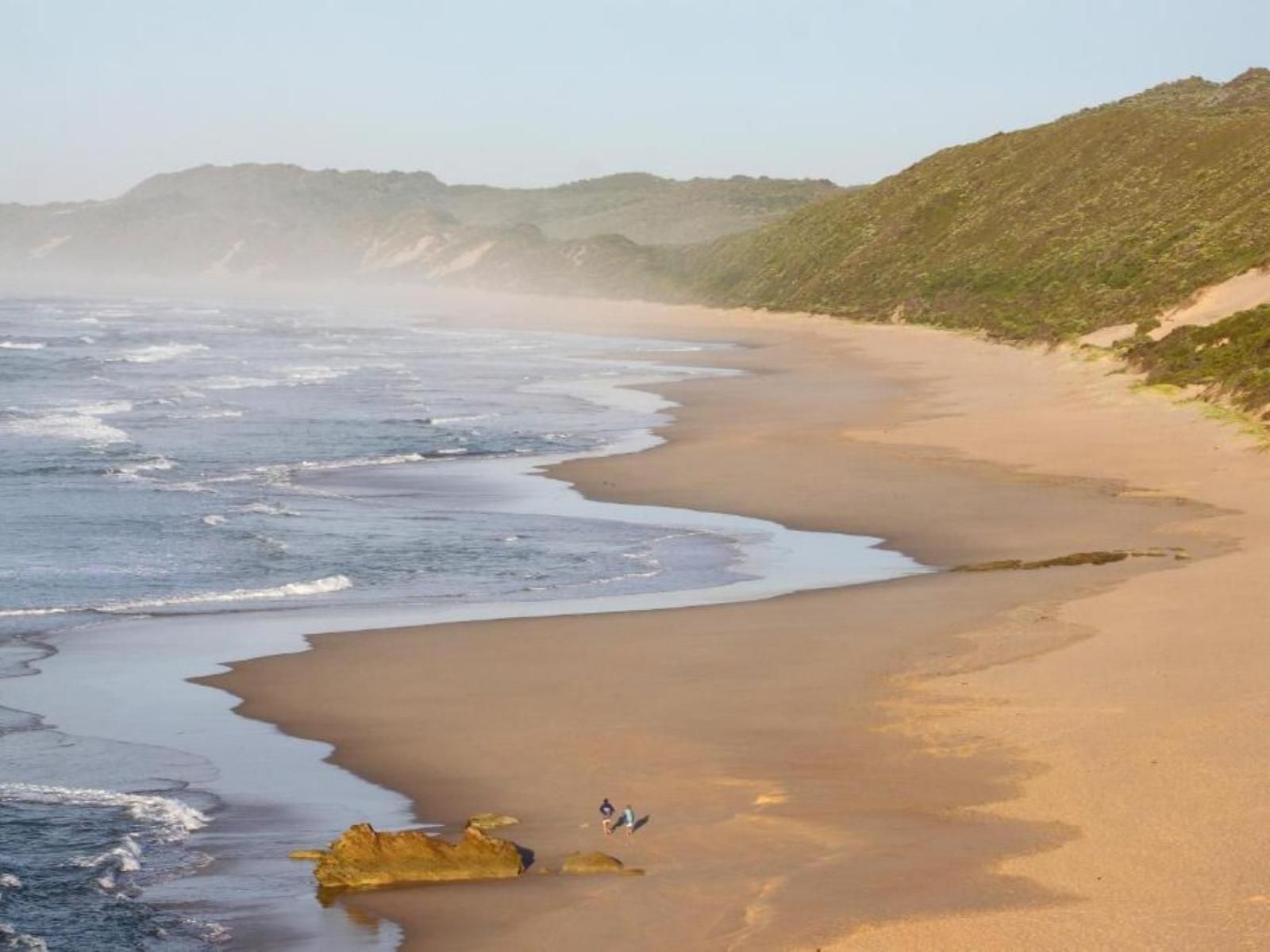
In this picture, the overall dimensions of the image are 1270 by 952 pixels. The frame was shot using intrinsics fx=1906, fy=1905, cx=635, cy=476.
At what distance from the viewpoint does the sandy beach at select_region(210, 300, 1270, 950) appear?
1308 cm

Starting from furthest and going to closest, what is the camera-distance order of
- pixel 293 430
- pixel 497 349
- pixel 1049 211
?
pixel 1049 211
pixel 497 349
pixel 293 430

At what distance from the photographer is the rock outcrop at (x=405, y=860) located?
14031 millimetres

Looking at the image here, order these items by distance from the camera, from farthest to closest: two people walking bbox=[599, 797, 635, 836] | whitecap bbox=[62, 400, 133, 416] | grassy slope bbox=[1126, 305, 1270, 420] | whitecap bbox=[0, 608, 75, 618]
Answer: whitecap bbox=[62, 400, 133, 416] < grassy slope bbox=[1126, 305, 1270, 420] < whitecap bbox=[0, 608, 75, 618] < two people walking bbox=[599, 797, 635, 836]

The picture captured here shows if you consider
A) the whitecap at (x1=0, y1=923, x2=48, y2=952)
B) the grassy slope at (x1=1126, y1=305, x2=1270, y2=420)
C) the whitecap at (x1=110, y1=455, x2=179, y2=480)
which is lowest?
the whitecap at (x1=0, y1=923, x2=48, y2=952)

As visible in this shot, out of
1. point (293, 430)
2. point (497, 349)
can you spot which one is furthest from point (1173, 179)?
point (293, 430)

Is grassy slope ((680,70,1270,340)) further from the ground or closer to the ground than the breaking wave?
further from the ground

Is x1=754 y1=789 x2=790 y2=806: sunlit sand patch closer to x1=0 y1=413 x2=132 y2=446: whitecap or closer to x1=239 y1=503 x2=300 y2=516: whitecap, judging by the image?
x1=239 y1=503 x2=300 y2=516: whitecap

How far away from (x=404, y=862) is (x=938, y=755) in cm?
508

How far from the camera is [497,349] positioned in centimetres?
8812

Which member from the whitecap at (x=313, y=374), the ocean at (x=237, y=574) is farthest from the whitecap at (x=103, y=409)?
the whitecap at (x=313, y=374)

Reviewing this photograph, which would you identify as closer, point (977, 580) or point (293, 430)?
point (977, 580)

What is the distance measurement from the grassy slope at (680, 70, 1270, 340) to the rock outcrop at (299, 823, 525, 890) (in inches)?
2221

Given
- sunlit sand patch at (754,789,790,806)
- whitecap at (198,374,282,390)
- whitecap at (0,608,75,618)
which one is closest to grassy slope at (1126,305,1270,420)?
whitecap at (0,608,75,618)

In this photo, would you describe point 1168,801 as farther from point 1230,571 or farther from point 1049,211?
point 1049,211
